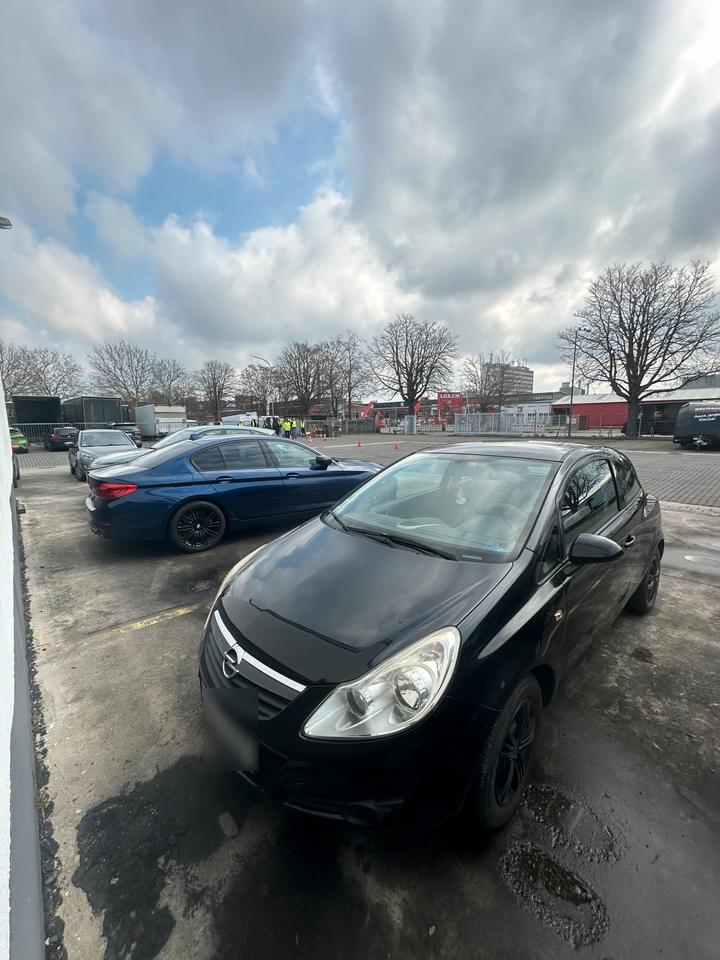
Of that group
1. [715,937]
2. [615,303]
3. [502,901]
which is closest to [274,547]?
[502,901]

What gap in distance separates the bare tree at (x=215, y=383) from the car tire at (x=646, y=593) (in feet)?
216

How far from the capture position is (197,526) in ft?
17.7


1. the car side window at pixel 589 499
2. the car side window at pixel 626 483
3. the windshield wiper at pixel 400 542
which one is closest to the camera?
the windshield wiper at pixel 400 542

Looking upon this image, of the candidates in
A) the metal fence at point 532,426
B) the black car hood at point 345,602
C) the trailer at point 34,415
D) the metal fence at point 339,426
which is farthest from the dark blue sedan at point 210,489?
the metal fence at point 339,426

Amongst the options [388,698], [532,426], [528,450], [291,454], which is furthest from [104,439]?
[532,426]

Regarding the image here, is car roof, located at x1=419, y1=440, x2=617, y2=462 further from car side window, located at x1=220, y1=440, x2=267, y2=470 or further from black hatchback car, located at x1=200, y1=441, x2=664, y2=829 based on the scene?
car side window, located at x1=220, y1=440, x2=267, y2=470

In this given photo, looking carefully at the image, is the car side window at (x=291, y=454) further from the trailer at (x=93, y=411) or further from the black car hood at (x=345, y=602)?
the trailer at (x=93, y=411)

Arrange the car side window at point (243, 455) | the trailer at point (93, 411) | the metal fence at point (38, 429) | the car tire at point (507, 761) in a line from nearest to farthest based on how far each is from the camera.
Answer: the car tire at point (507, 761) → the car side window at point (243, 455) → the metal fence at point (38, 429) → the trailer at point (93, 411)

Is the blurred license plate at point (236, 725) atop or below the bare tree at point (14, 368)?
below

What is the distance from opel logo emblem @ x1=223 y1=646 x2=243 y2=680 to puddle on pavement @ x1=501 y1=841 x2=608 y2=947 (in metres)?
1.35

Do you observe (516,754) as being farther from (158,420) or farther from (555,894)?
(158,420)

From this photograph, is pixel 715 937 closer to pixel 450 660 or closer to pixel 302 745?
pixel 450 660

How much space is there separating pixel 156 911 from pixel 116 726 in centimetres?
119

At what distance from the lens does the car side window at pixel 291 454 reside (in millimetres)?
6105
